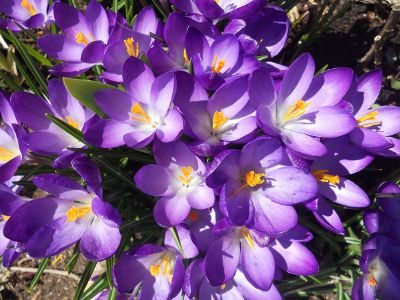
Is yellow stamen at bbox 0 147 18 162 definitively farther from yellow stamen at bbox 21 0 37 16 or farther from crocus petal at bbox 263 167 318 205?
crocus petal at bbox 263 167 318 205

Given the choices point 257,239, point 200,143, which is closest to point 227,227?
point 257,239

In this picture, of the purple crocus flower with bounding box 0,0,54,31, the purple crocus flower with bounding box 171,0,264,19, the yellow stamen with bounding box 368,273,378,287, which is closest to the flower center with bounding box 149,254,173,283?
the yellow stamen with bounding box 368,273,378,287

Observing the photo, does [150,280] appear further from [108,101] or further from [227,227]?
[108,101]

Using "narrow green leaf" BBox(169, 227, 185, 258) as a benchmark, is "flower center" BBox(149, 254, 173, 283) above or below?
below

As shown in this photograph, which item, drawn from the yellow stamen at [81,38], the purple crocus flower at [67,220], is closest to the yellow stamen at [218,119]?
the purple crocus flower at [67,220]

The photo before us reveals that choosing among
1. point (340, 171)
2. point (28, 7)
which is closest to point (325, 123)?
point (340, 171)

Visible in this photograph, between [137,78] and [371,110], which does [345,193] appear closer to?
[371,110]
